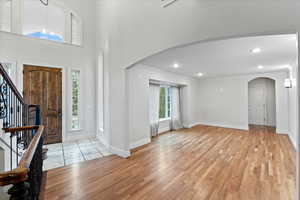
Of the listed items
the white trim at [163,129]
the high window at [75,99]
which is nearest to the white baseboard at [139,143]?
the white trim at [163,129]

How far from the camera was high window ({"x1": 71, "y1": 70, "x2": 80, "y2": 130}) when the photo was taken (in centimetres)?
508

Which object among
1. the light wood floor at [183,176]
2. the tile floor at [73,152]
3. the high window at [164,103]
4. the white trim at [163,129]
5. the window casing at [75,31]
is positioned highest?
the window casing at [75,31]

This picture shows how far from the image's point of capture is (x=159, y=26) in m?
2.85

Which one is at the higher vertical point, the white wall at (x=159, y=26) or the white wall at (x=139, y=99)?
the white wall at (x=159, y=26)

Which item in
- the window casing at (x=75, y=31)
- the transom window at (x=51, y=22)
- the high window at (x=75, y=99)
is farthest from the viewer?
the window casing at (x=75, y=31)

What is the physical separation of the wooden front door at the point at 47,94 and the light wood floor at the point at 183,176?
7.08 ft

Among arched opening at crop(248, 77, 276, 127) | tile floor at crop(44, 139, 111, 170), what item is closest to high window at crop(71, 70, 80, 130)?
tile floor at crop(44, 139, 111, 170)

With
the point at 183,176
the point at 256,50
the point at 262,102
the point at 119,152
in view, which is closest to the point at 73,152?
the point at 119,152

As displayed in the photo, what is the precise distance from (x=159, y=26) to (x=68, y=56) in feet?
11.6

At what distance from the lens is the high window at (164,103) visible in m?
6.13

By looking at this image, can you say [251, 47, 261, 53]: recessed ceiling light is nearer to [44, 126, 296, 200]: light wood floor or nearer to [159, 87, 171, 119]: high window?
[44, 126, 296, 200]: light wood floor

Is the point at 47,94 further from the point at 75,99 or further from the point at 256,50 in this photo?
the point at 256,50

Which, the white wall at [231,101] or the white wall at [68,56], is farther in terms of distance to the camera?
the white wall at [231,101]

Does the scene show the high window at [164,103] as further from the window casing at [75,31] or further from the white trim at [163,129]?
the window casing at [75,31]
